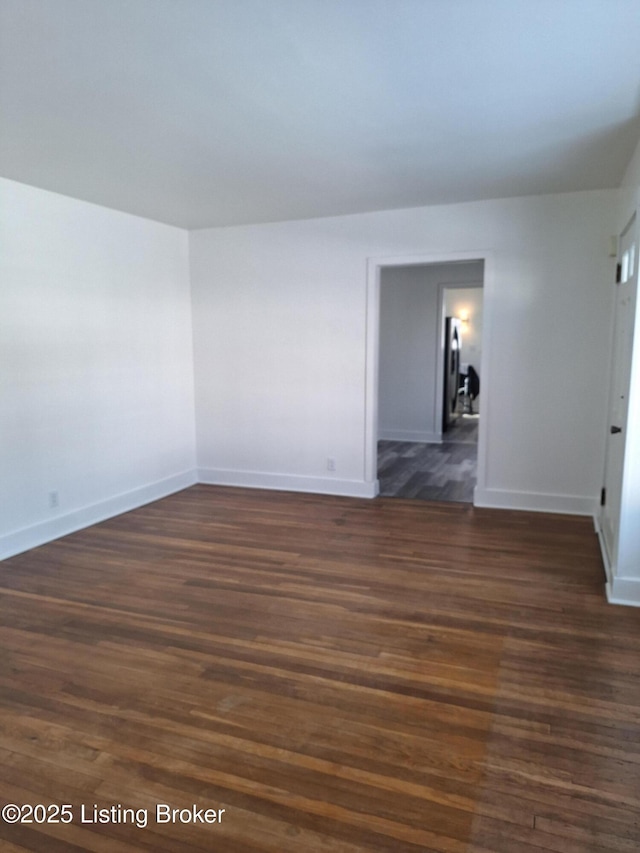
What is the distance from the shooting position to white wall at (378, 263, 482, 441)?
7914 mm

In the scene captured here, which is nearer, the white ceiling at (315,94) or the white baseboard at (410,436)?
the white ceiling at (315,94)

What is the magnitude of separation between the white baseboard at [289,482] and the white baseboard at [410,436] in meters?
2.92

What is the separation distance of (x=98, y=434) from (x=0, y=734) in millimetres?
2842

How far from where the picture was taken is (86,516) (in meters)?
4.56

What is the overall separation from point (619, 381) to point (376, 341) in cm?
213

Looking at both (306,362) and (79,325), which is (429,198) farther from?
(79,325)

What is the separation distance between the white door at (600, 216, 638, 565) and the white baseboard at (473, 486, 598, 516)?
385 mm

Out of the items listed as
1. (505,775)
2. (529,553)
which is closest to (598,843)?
(505,775)

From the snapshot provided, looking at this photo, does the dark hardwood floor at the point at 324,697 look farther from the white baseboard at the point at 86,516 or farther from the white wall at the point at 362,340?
the white wall at the point at 362,340

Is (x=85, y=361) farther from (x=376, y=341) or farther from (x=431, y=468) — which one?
(x=431, y=468)

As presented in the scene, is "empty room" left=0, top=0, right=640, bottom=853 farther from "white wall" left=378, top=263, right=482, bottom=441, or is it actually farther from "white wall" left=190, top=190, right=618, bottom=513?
"white wall" left=378, top=263, right=482, bottom=441

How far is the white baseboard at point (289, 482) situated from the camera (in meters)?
5.38

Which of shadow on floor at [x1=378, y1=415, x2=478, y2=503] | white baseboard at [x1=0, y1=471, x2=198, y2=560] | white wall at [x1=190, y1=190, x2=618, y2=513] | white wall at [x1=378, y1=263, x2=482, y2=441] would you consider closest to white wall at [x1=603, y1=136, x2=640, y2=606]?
white wall at [x1=190, y1=190, x2=618, y2=513]

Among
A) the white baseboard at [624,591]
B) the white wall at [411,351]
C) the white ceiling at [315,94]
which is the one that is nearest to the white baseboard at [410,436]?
the white wall at [411,351]
